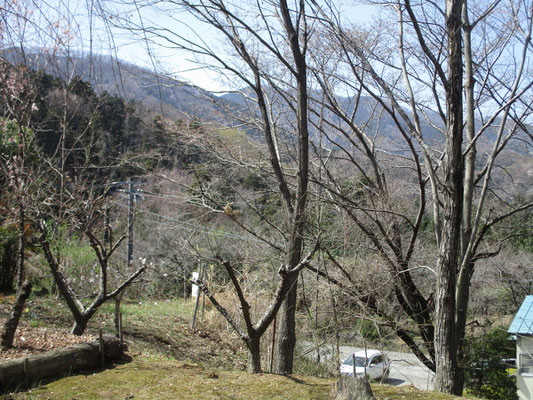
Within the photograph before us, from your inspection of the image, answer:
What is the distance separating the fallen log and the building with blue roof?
9.27m

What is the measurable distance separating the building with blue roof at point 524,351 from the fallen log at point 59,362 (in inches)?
365

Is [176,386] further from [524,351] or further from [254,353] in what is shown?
[524,351]

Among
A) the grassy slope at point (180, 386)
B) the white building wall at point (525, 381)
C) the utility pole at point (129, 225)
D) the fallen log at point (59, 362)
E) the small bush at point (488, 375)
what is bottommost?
the white building wall at point (525, 381)

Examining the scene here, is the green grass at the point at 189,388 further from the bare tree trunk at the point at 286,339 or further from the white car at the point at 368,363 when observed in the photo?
the white car at the point at 368,363

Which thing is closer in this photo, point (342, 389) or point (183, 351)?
point (342, 389)

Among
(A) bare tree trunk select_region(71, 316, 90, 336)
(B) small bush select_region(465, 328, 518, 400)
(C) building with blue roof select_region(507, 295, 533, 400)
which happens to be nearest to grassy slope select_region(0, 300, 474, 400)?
(A) bare tree trunk select_region(71, 316, 90, 336)

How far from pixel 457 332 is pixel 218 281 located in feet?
28.9

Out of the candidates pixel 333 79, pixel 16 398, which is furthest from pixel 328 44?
pixel 16 398

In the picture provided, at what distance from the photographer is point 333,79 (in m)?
7.03

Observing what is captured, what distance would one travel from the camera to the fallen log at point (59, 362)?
3514 mm

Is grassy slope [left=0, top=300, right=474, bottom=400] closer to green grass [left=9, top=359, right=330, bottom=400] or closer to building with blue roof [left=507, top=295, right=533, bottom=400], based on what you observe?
green grass [left=9, top=359, right=330, bottom=400]

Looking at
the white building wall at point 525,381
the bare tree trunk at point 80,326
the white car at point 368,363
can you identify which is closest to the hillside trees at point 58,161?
→ the bare tree trunk at point 80,326

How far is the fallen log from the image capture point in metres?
3.51

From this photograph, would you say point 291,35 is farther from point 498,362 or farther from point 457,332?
point 498,362
